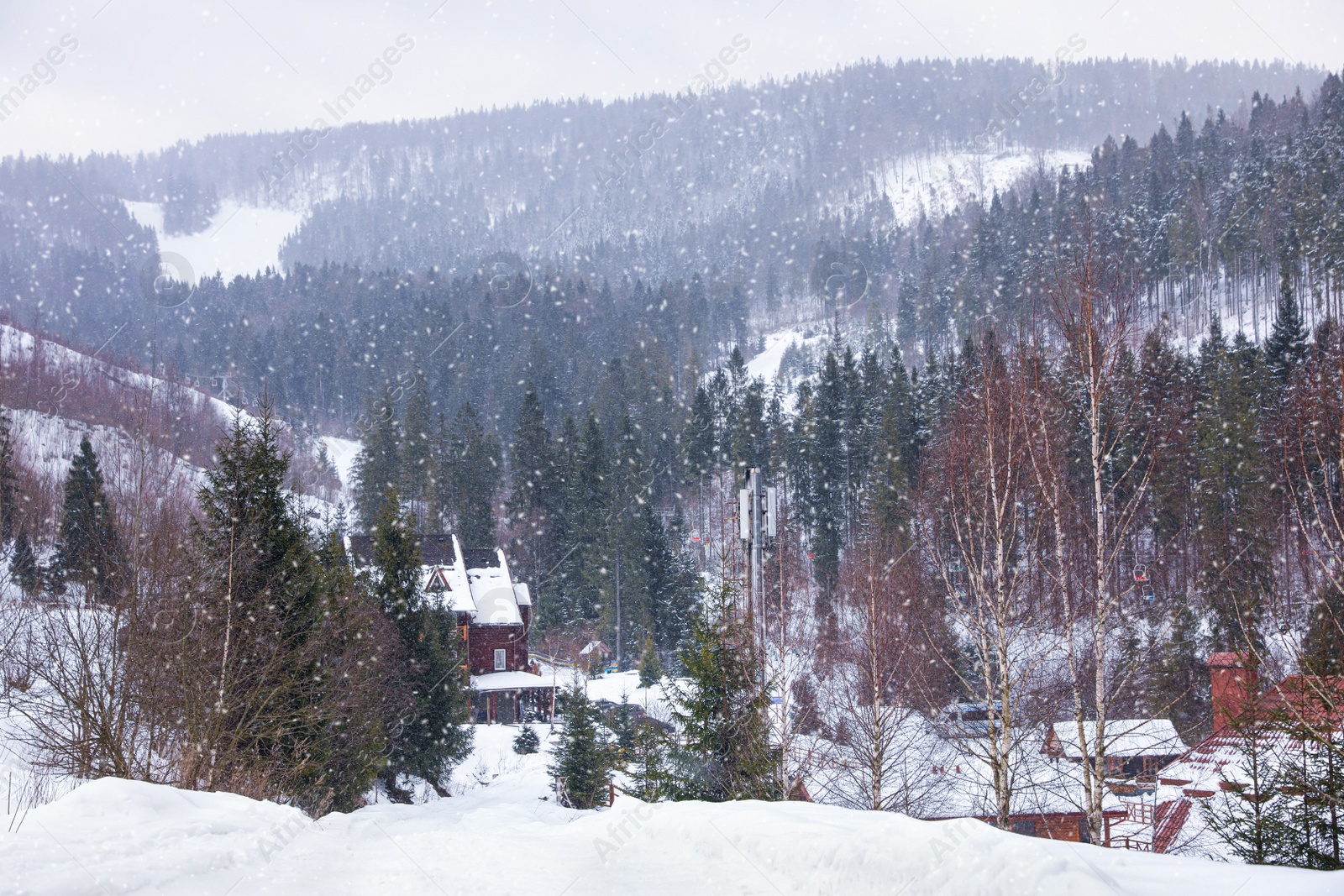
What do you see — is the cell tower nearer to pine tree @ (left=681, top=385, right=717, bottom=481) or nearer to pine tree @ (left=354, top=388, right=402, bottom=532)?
pine tree @ (left=354, top=388, right=402, bottom=532)

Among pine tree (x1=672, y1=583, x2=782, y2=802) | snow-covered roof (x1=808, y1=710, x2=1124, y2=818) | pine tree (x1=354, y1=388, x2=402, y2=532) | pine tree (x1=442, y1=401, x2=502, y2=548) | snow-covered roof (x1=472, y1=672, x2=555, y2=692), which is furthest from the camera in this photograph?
pine tree (x1=354, y1=388, x2=402, y2=532)

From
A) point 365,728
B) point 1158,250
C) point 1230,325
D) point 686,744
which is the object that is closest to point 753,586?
point 686,744

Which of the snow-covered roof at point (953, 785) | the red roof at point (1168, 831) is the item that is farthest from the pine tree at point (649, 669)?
the red roof at point (1168, 831)

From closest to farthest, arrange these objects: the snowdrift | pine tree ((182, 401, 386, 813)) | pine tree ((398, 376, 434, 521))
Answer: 1. the snowdrift
2. pine tree ((182, 401, 386, 813))
3. pine tree ((398, 376, 434, 521))

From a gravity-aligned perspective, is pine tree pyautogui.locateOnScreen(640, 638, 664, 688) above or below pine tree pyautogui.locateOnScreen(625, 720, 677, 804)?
below

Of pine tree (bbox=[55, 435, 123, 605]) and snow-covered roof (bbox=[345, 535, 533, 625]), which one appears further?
snow-covered roof (bbox=[345, 535, 533, 625])

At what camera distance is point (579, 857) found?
7.49 meters

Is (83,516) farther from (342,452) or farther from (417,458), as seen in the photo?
(342,452)

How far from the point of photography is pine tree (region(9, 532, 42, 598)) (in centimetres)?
1908

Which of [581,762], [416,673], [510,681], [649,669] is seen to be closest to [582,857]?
[581,762]

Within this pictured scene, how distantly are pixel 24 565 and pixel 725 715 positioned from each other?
20528mm

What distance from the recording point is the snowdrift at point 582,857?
17.5 feet

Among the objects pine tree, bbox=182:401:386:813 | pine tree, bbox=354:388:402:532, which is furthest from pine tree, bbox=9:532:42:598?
pine tree, bbox=354:388:402:532

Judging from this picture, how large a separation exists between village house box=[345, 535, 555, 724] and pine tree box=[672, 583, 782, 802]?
2687 cm
